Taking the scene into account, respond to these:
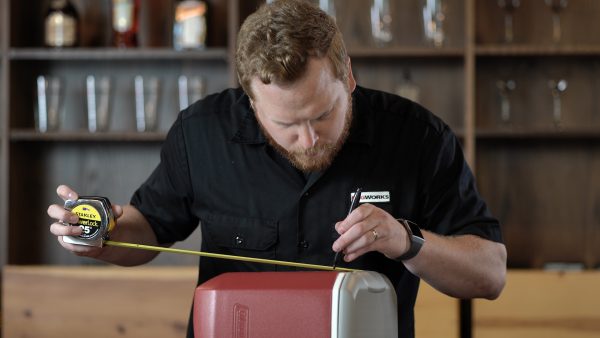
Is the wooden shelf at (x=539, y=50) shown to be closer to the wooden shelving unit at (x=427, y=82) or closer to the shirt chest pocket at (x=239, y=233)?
the wooden shelving unit at (x=427, y=82)

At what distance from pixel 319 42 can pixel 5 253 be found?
2.16 meters

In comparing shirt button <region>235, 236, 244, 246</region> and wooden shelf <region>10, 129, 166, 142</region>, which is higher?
wooden shelf <region>10, 129, 166, 142</region>

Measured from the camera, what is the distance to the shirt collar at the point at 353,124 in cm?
176

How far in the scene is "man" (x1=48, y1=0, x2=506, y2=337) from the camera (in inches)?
60.1

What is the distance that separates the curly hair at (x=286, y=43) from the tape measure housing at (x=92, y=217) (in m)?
0.32

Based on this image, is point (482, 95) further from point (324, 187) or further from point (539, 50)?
point (324, 187)

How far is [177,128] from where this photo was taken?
6.21 ft

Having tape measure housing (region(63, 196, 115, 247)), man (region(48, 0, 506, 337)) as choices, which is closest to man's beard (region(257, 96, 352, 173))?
man (region(48, 0, 506, 337))

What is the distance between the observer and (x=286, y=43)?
1.50 m

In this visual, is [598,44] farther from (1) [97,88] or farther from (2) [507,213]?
(1) [97,88]

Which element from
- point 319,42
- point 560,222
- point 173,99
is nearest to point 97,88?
point 173,99

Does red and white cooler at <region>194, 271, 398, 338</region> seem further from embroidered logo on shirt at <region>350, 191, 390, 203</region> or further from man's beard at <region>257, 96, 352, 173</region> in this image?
embroidered logo on shirt at <region>350, 191, 390, 203</region>

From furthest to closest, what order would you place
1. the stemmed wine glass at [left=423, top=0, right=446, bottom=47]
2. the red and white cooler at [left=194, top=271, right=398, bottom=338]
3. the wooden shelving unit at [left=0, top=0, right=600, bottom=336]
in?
the wooden shelving unit at [left=0, top=0, right=600, bottom=336] < the stemmed wine glass at [left=423, top=0, right=446, bottom=47] < the red and white cooler at [left=194, top=271, right=398, bottom=338]

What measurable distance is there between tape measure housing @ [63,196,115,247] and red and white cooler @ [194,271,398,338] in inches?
11.1
